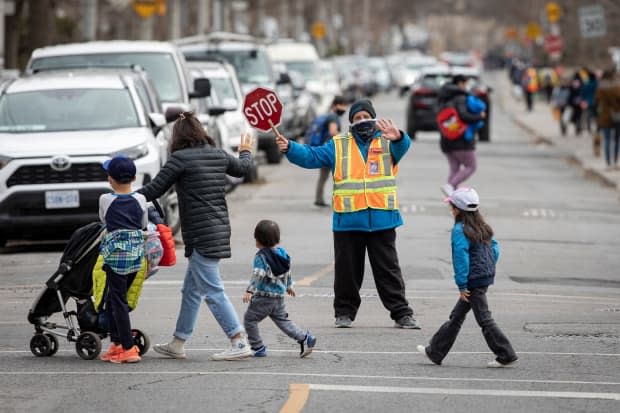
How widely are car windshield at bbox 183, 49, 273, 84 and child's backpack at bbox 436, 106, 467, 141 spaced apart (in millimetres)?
11646

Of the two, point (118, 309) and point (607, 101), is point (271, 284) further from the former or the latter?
point (607, 101)

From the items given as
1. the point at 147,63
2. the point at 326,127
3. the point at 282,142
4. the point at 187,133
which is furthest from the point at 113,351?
the point at 147,63

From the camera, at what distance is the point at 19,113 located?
1858 centimetres

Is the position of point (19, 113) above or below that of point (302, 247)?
above

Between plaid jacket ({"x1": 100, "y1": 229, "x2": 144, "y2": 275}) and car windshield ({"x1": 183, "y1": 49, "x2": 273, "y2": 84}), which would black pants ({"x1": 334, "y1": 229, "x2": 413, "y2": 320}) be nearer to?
plaid jacket ({"x1": 100, "y1": 229, "x2": 144, "y2": 275})

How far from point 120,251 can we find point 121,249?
14 mm

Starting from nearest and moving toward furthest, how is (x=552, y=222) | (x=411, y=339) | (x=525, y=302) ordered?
(x=411, y=339)
(x=525, y=302)
(x=552, y=222)

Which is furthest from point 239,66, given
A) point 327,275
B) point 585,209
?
point 327,275

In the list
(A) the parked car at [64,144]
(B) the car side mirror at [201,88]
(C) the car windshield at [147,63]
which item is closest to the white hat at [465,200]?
(A) the parked car at [64,144]

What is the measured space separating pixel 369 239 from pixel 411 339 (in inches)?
40.0

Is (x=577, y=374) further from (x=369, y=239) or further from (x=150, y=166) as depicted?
(x=150, y=166)

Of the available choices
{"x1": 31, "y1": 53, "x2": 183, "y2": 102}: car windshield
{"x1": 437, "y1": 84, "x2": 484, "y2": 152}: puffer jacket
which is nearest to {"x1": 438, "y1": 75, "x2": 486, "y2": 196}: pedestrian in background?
{"x1": 437, "y1": 84, "x2": 484, "y2": 152}: puffer jacket

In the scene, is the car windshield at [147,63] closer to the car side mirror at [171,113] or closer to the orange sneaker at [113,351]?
the car side mirror at [171,113]

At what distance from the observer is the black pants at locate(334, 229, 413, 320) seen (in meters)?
12.6
